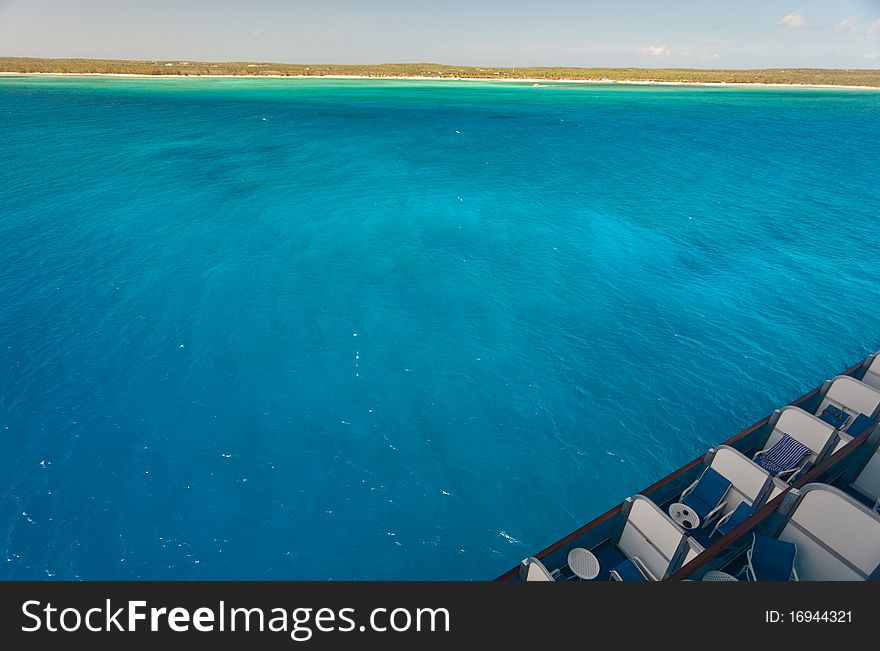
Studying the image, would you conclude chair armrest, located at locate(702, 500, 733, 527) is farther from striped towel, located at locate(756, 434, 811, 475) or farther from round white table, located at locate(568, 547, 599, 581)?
round white table, located at locate(568, 547, 599, 581)

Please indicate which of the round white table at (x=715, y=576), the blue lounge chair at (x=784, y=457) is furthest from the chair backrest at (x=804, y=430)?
the round white table at (x=715, y=576)

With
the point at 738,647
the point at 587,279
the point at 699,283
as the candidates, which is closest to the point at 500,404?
the point at 738,647

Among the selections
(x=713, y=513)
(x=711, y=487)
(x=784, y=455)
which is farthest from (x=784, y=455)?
(x=713, y=513)

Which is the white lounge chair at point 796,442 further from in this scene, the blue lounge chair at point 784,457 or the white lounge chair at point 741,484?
the white lounge chair at point 741,484

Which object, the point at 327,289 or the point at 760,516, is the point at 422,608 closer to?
the point at 760,516

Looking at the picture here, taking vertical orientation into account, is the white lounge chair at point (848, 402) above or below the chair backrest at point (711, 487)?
above

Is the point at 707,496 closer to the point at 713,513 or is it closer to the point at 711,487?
the point at 711,487
